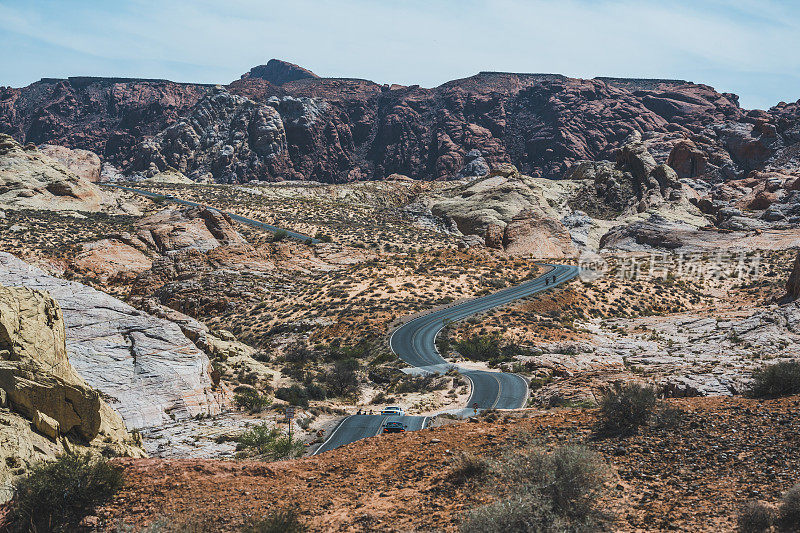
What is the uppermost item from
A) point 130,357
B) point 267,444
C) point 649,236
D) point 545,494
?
point 649,236

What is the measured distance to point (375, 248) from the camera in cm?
7912

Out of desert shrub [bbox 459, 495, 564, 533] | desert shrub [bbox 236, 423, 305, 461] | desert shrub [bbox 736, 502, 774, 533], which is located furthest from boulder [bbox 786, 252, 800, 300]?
desert shrub [bbox 459, 495, 564, 533]

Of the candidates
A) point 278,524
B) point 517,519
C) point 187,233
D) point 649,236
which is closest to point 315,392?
point 278,524

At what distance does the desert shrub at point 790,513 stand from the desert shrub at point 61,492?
1284 centimetres

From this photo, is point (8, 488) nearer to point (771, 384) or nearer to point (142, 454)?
point (142, 454)

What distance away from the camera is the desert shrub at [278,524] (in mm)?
9900

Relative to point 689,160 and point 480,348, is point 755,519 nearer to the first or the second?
point 480,348

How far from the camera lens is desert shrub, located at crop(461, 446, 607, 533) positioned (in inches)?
358

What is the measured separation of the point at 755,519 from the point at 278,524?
835cm

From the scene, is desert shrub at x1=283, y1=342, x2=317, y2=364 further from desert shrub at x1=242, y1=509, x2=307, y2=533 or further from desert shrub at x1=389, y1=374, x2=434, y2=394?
desert shrub at x1=242, y1=509, x2=307, y2=533

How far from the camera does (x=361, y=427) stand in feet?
81.4

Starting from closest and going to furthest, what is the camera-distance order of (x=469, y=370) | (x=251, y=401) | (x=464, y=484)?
(x=464, y=484), (x=251, y=401), (x=469, y=370)

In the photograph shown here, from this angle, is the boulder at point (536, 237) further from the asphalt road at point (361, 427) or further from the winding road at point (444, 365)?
the asphalt road at point (361, 427)

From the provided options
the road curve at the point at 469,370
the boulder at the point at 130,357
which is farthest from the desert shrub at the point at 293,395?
the road curve at the point at 469,370
